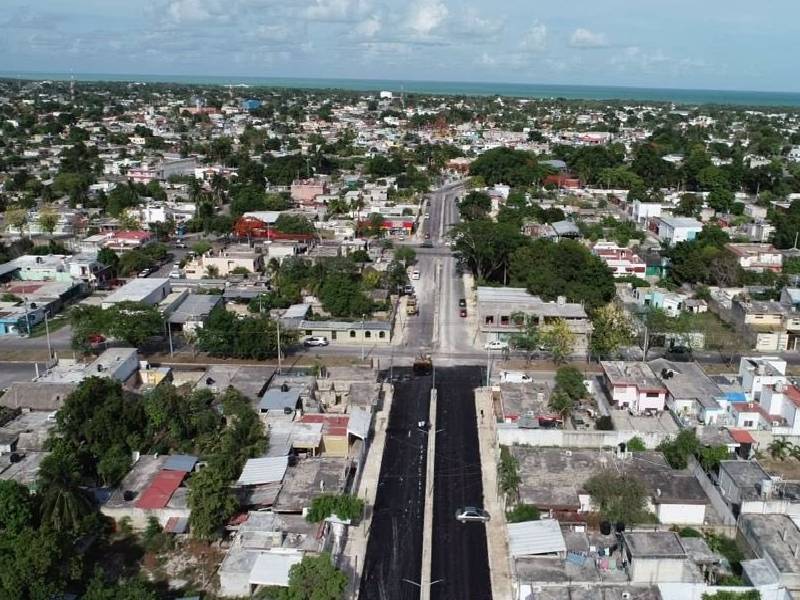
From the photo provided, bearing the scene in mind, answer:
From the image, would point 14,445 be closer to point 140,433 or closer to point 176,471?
point 140,433

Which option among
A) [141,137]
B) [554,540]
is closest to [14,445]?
[554,540]

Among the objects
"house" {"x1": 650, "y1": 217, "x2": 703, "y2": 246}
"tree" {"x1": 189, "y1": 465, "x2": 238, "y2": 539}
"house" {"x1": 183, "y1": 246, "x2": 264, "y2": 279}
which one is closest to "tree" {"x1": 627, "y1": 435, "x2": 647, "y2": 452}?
"tree" {"x1": 189, "y1": 465, "x2": 238, "y2": 539}

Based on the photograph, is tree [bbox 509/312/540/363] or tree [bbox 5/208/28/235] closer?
tree [bbox 509/312/540/363]

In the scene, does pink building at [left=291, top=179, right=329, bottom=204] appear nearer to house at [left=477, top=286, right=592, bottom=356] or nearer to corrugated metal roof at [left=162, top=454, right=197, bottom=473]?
house at [left=477, top=286, right=592, bottom=356]

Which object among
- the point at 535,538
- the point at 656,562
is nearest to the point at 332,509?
the point at 535,538

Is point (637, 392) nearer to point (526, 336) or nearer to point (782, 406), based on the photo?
point (782, 406)

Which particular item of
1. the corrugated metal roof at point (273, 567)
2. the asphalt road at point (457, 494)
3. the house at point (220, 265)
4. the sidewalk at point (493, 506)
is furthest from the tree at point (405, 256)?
the corrugated metal roof at point (273, 567)

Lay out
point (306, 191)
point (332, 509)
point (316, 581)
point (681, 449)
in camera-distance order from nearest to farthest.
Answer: point (316, 581), point (332, 509), point (681, 449), point (306, 191)

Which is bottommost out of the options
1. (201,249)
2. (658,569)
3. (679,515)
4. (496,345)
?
(679,515)
